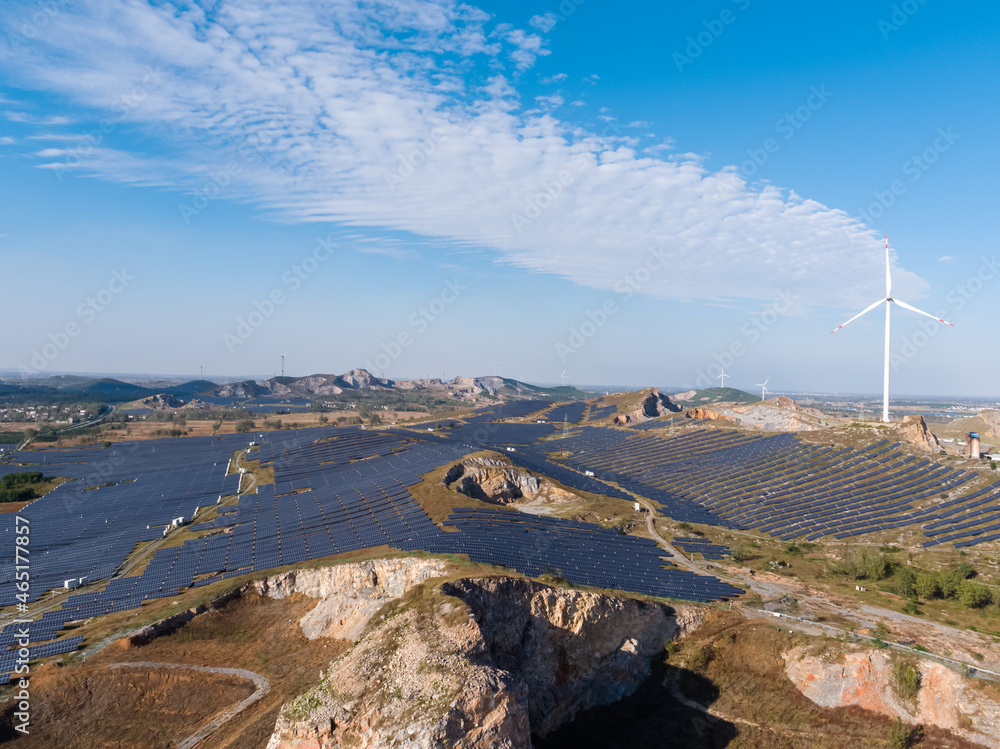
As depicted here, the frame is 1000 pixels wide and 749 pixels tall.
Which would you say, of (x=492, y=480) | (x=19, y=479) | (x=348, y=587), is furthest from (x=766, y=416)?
(x=19, y=479)

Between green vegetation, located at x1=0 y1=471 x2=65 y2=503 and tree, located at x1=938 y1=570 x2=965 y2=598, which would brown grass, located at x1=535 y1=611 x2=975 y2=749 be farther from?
green vegetation, located at x1=0 y1=471 x2=65 y2=503

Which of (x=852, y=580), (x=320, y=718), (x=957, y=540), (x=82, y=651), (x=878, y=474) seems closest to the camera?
(x=320, y=718)

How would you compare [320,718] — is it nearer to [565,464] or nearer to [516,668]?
[516,668]

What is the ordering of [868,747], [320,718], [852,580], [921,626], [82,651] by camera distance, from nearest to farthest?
1. [320,718]
2. [868,747]
3. [82,651]
4. [921,626]
5. [852,580]

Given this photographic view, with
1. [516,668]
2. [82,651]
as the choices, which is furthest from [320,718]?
[82,651]

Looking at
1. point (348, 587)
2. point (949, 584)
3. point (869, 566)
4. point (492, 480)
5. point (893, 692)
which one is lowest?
point (893, 692)

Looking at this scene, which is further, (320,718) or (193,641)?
(193,641)

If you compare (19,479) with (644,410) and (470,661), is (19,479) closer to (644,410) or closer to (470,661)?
(470,661)
